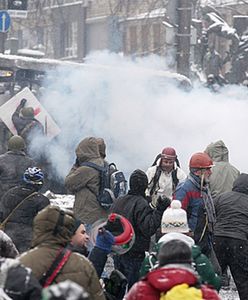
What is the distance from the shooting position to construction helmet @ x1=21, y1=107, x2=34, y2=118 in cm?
1517

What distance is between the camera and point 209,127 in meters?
15.6

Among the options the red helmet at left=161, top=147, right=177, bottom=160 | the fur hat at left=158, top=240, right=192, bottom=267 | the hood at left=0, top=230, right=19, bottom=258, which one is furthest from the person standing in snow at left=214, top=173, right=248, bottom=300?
the fur hat at left=158, top=240, right=192, bottom=267

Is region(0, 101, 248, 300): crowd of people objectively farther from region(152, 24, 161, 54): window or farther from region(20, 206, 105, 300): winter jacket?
region(152, 24, 161, 54): window

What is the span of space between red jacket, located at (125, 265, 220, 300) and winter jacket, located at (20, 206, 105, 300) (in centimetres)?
82

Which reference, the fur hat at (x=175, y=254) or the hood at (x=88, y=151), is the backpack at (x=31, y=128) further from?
the fur hat at (x=175, y=254)

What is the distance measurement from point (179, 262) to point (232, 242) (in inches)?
196

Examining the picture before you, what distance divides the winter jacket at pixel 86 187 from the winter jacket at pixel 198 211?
4.70 ft

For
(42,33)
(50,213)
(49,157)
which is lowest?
(42,33)

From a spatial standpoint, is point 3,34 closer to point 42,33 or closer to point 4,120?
point 4,120

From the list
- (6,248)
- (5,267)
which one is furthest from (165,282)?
(6,248)

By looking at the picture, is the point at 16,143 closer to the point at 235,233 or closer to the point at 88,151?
the point at 88,151

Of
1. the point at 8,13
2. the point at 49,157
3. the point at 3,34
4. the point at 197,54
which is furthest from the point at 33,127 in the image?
the point at 197,54

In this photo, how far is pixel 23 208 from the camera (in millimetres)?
10398

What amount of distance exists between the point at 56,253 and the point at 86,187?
513 cm
